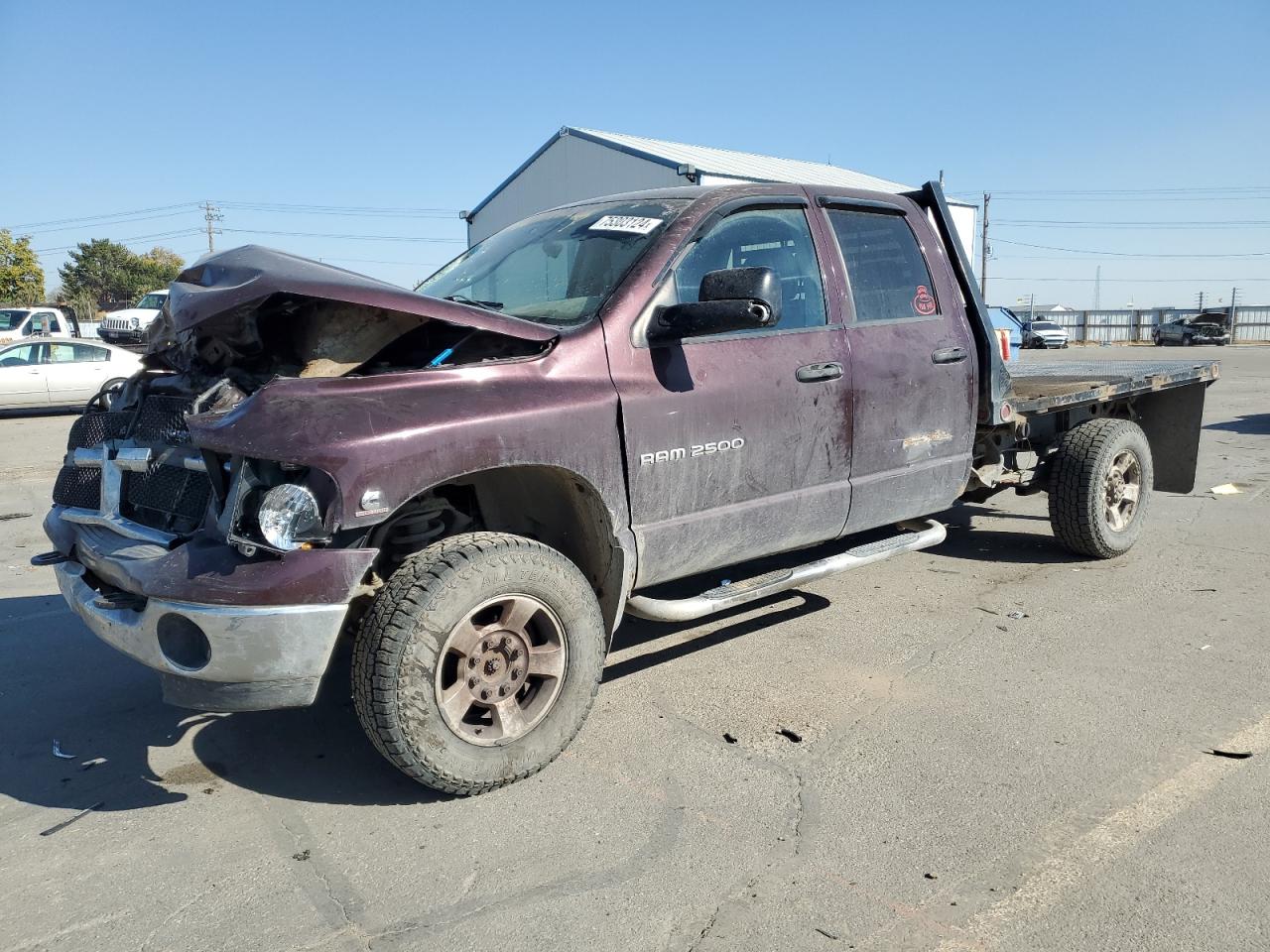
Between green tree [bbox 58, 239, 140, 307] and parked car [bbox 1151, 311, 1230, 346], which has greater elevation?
green tree [bbox 58, 239, 140, 307]

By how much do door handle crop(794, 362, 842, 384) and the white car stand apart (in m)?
15.6

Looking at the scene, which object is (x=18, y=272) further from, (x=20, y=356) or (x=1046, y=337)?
(x=1046, y=337)

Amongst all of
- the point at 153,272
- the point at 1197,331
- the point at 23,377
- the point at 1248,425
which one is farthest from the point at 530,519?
the point at 153,272

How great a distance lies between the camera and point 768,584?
12.3 ft

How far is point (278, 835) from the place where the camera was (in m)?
2.84

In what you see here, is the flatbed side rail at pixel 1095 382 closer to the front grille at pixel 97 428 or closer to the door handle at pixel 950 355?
the door handle at pixel 950 355

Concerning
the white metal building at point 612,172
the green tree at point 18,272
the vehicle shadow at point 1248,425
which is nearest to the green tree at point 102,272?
the green tree at point 18,272

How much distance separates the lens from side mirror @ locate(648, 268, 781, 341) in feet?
10.6

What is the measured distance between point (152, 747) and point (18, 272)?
44.1 m

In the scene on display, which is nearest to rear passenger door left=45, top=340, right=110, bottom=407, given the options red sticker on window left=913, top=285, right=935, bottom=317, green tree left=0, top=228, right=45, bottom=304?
red sticker on window left=913, top=285, right=935, bottom=317

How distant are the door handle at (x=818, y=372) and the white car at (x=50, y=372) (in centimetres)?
1563

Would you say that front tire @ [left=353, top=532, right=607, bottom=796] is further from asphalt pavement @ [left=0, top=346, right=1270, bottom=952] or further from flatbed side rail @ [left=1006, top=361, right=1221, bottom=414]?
flatbed side rail @ [left=1006, top=361, right=1221, bottom=414]

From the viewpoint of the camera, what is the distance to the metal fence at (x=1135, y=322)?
5056 cm

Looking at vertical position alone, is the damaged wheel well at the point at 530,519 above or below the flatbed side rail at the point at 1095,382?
below
